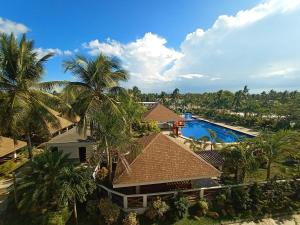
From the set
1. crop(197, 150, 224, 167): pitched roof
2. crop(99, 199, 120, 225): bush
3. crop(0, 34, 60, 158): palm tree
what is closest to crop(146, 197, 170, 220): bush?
crop(99, 199, 120, 225): bush

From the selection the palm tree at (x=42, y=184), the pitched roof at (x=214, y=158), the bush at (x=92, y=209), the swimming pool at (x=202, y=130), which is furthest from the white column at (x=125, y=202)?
the swimming pool at (x=202, y=130)

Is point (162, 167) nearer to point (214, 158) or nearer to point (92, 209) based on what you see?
point (92, 209)

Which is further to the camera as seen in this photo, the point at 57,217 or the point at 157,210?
the point at 157,210

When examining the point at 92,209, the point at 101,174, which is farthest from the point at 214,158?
the point at 92,209

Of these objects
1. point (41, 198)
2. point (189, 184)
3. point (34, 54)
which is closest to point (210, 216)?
point (189, 184)

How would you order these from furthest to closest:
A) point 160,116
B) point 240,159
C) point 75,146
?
1. point 160,116
2. point 75,146
3. point 240,159

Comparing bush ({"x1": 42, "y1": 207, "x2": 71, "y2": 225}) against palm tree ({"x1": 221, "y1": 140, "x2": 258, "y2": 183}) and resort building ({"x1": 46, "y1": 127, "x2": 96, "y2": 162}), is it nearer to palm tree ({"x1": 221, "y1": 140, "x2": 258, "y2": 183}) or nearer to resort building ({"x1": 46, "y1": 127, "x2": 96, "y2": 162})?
resort building ({"x1": 46, "y1": 127, "x2": 96, "y2": 162})

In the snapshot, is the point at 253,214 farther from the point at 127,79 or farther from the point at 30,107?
the point at 30,107
